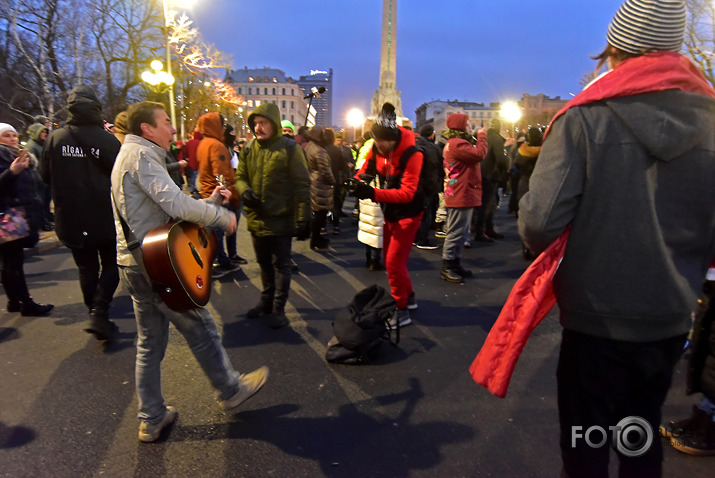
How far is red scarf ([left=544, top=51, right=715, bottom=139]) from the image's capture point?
1.29 metres

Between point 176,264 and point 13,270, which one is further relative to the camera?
point 13,270

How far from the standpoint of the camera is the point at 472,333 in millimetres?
4082

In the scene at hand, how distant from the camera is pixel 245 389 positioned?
2736 millimetres

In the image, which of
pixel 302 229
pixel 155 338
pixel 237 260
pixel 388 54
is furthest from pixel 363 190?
pixel 388 54

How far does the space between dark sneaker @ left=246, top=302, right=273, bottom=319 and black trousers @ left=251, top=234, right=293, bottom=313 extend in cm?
9

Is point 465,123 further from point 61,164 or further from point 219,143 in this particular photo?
point 61,164

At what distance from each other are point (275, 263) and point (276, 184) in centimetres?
80

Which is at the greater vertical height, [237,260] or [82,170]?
[82,170]

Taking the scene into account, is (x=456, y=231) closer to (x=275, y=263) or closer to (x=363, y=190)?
(x=363, y=190)

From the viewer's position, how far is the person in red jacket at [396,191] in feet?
12.1

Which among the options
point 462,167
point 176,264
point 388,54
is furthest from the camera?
point 388,54

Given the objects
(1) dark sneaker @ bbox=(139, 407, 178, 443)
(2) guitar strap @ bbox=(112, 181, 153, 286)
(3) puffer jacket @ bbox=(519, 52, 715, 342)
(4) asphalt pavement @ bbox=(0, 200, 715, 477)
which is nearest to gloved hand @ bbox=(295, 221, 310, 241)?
(4) asphalt pavement @ bbox=(0, 200, 715, 477)

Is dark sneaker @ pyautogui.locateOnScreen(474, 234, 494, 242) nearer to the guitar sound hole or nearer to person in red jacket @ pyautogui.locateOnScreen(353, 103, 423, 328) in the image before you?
person in red jacket @ pyautogui.locateOnScreen(353, 103, 423, 328)

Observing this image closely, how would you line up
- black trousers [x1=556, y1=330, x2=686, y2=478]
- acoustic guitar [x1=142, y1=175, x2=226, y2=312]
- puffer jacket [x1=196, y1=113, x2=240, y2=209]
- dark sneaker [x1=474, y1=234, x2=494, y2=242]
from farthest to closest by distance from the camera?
dark sneaker [x1=474, y1=234, x2=494, y2=242], puffer jacket [x1=196, y1=113, x2=240, y2=209], acoustic guitar [x1=142, y1=175, x2=226, y2=312], black trousers [x1=556, y1=330, x2=686, y2=478]
